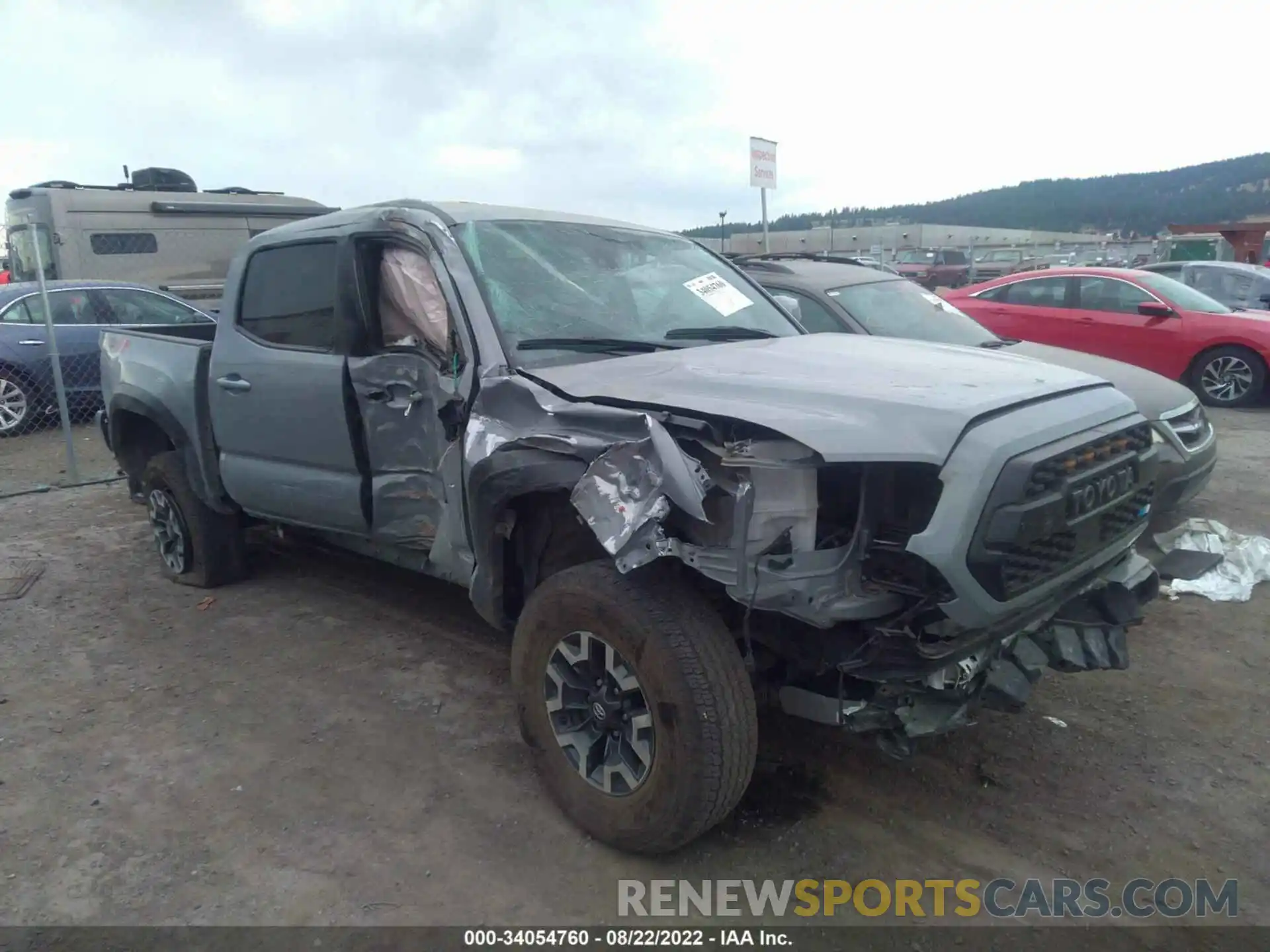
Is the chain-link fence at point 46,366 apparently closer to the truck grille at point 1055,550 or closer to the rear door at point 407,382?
the rear door at point 407,382

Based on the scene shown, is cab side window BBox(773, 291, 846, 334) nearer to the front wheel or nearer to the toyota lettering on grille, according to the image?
the toyota lettering on grille

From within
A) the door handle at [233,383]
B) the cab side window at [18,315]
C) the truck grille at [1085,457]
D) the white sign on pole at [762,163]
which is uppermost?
the white sign on pole at [762,163]

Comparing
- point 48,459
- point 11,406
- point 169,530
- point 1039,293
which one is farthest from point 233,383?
point 1039,293

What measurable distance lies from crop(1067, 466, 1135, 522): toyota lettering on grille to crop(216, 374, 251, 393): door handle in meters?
3.64

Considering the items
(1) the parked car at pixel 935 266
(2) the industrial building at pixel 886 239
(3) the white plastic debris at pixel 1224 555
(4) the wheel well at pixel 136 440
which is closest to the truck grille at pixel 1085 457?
(3) the white plastic debris at pixel 1224 555

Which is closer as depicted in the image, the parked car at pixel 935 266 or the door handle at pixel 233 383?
the door handle at pixel 233 383

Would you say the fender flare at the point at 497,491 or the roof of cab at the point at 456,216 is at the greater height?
the roof of cab at the point at 456,216

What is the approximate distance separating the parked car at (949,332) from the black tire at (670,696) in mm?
2356

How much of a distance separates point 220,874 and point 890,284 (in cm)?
583

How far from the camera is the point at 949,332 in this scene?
6.48 meters

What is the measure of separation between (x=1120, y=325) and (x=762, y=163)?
14.1ft

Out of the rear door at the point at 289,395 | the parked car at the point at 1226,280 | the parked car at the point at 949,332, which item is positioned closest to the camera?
the rear door at the point at 289,395

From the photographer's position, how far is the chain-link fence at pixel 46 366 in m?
9.89

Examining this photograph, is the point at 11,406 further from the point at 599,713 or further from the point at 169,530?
the point at 599,713
